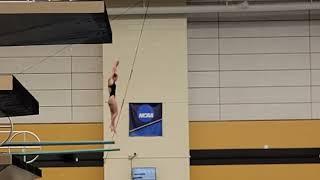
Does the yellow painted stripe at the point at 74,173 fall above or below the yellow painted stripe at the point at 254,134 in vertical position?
below

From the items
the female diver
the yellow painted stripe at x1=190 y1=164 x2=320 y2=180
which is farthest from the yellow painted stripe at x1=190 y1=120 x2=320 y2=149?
the female diver

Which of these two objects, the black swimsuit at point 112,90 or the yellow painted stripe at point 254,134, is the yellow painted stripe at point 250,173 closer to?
the yellow painted stripe at point 254,134

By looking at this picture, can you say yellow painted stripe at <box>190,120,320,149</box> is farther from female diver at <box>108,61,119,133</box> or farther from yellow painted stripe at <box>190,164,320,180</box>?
female diver at <box>108,61,119,133</box>

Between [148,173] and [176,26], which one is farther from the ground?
[176,26]

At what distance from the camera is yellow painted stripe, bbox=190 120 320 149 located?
772cm

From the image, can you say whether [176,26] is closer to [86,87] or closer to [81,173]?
[86,87]

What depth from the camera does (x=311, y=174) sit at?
25.2 ft

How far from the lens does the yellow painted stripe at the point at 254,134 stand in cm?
772

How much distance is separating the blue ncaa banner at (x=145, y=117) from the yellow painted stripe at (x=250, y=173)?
73cm

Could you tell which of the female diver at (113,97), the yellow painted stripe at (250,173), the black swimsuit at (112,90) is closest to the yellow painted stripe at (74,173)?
the female diver at (113,97)

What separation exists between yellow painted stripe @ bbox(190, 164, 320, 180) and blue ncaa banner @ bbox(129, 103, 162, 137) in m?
0.73

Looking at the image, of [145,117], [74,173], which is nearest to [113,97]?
[145,117]

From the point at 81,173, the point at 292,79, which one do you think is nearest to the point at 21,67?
the point at 81,173

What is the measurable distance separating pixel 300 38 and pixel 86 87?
9.75 feet
